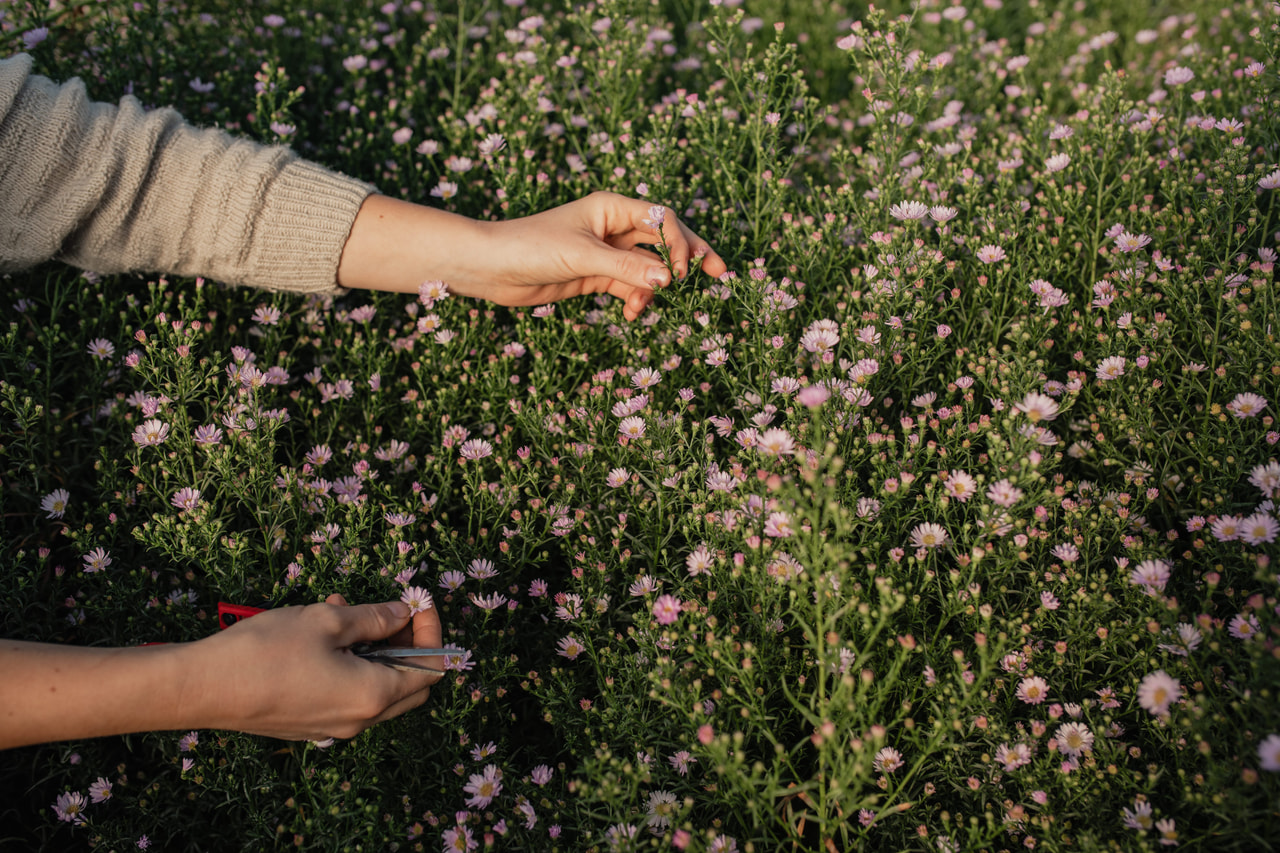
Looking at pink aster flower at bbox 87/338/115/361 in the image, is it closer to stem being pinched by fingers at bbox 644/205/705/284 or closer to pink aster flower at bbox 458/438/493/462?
pink aster flower at bbox 458/438/493/462

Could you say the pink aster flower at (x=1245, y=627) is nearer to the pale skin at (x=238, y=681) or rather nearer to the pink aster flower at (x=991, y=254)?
the pink aster flower at (x=991, y=254)

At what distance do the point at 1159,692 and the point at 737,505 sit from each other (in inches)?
30.6

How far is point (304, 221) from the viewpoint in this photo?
216 centimetres

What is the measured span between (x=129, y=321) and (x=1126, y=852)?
269 cm

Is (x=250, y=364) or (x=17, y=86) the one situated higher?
(x=17, y=86)

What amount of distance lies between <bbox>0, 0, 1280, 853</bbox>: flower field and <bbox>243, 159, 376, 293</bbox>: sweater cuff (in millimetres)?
224

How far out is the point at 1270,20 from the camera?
7.47 feet

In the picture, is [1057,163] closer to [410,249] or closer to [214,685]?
[410,249]

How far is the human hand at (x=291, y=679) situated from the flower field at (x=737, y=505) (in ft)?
0.68

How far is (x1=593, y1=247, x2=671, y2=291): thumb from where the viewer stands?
1.92 meters

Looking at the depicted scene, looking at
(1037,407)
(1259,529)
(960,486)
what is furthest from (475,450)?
(1259,529)

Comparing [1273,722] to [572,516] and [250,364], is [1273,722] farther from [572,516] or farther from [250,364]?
[250,364]

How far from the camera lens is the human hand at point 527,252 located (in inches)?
78.7

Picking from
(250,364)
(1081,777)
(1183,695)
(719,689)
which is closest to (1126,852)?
(1081,777)
